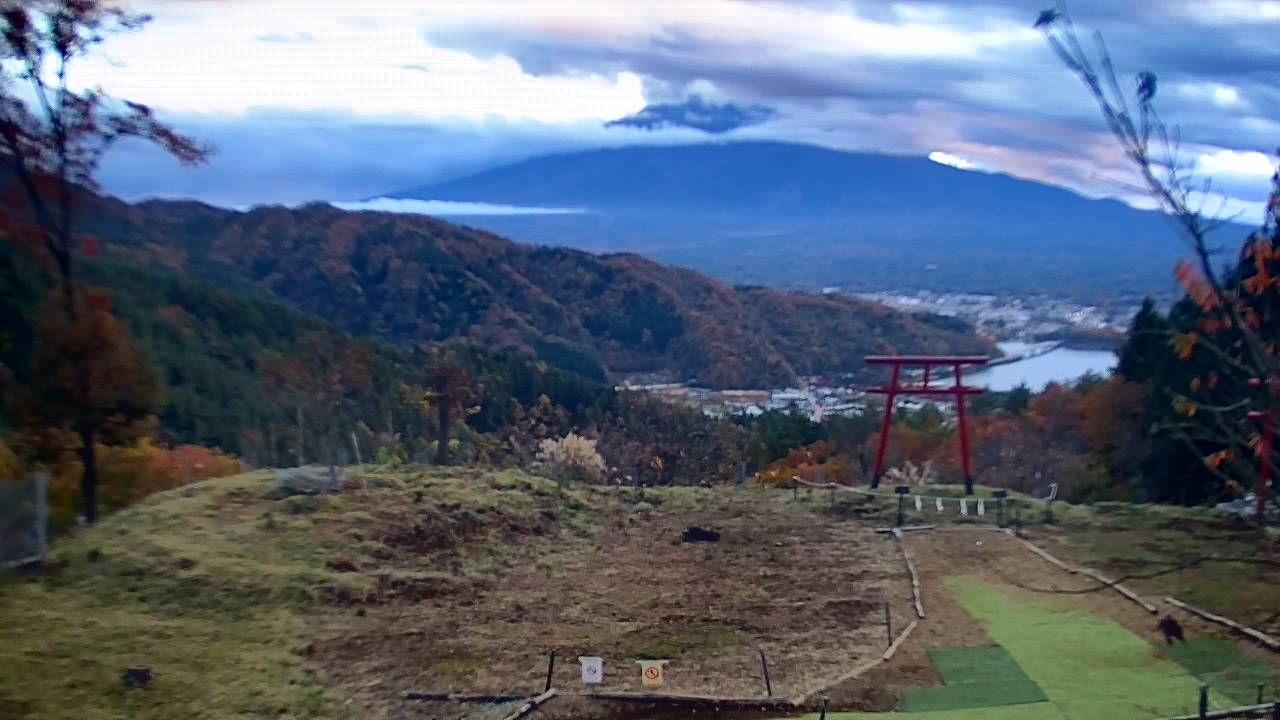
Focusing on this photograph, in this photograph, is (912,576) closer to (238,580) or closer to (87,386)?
(238,580)

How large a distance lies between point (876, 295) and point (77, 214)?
7976cm

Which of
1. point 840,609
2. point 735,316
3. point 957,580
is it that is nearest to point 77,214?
point 840,609

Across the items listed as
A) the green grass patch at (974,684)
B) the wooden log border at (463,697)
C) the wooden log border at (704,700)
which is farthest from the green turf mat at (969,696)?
the wooden log border at (463,697)

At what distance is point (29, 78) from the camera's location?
35.6 feet

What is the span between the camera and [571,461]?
22.0 m

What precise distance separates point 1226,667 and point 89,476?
36.2 ft

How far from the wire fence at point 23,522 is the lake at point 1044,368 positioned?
108ft

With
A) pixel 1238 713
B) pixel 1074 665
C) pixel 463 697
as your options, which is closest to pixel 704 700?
pixel 463 697

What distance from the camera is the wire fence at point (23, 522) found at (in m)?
10.3

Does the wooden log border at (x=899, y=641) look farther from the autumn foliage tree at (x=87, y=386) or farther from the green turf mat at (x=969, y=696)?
the autumn foliage tree at (x=87, y=386)

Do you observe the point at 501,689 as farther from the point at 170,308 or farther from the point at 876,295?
the point at 876,295

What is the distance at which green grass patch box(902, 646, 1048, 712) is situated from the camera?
331 inches

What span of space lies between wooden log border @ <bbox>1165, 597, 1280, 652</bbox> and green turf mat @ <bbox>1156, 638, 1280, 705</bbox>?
16 centimetres

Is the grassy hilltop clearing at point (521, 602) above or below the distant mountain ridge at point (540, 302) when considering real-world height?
below
